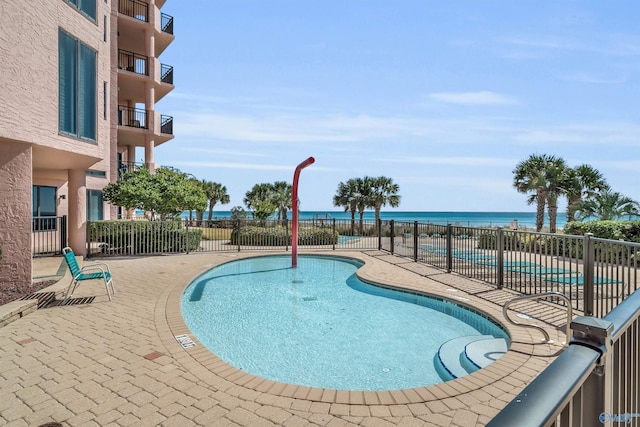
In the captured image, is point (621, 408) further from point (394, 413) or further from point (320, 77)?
point (320, 77)

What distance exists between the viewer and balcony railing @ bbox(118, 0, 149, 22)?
785 inches

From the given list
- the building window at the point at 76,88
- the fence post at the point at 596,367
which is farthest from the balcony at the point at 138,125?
the fence post at the point at 596,367

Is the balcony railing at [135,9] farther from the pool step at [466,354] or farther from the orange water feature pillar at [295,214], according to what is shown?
the pool step at [466,354]

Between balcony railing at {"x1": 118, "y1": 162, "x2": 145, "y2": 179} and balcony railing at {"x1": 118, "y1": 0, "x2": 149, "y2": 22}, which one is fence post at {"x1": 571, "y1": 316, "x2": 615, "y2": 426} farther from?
balcony railing at {"x1": 118, "y1": 0, "x2": 149, "y2": 22}

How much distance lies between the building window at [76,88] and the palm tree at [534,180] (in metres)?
23.4

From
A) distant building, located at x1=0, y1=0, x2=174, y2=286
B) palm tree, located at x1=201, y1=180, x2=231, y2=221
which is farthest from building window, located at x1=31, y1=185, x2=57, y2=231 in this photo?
palm tree, located at x1=201, y1=180, x2=231, y2=221

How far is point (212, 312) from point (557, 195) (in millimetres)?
22146

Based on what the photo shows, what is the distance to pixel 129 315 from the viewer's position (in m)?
6.02

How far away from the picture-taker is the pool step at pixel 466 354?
180 inches

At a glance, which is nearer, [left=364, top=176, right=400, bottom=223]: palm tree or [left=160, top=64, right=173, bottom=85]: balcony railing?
[left=160, top=64, right=173, bottom=85]: balcony railing

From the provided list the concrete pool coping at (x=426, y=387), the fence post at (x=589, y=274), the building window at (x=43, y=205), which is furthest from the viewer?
the building window at (x=43, y=205)

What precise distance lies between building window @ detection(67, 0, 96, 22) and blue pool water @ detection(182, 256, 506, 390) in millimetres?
8037

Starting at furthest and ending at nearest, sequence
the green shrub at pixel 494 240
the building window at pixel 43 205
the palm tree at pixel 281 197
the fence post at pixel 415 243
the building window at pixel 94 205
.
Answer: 1. the palm tree at pixel 281 197
2. the building window at pixel 94 205
3. the building window at pixel 43 205
4. the fence post at pixel 415 243
5. the green shrub at pixel 494 240

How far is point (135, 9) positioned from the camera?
66.7 feet
